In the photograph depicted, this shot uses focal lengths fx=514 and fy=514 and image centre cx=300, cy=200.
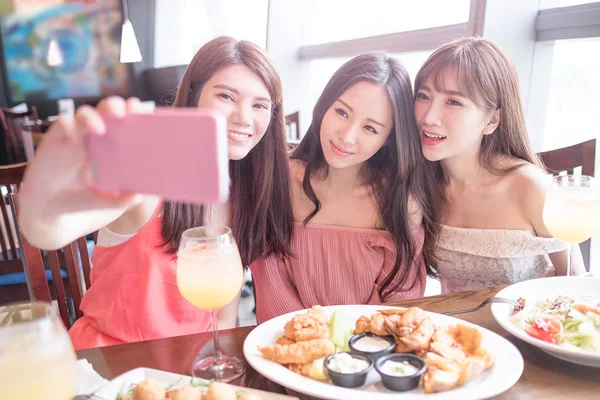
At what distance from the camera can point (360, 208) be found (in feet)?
6.31

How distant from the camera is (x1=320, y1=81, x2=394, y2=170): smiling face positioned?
1718mm

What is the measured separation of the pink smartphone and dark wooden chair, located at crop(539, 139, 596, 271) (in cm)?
191

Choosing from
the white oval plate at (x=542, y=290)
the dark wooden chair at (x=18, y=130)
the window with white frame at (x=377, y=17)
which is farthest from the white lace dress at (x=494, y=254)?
the dark wooden chair at (x=18, y=130)

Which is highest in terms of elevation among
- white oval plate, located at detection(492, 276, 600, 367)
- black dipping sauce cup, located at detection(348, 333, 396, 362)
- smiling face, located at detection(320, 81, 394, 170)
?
smiling face, located at detection(320, 81, 394, 170)

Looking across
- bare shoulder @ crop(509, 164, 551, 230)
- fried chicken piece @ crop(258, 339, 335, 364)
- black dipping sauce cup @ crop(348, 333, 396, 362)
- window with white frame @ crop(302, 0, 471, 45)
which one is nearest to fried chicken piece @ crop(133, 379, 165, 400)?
fried chicken piece @ crop(258, 339, 335, 364)

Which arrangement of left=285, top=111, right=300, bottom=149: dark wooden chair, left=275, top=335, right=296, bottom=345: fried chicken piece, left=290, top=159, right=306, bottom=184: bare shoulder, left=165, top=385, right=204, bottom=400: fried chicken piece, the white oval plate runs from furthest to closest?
left=285, top=111, right=300, bottom=149: dark wooden chair → left=290, top=159, right=306, bottom=184: bare shoulder → the white oval plate → left=275, top=335, right=296, bottom=345: fried chicken piece → left=165, top=385, right=204, bottom=400: fried chicken piece

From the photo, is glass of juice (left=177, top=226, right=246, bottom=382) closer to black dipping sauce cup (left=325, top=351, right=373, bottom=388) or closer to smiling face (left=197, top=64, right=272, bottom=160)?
black dipping sauce cup (left=325, top=351, right=373, bottom=388)

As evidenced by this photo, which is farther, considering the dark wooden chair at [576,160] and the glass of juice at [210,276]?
the dark wooden chair at [576,160]

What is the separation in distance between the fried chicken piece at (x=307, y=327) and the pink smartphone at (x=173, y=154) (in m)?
0.58

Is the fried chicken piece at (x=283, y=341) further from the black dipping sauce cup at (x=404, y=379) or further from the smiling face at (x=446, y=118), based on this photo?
the smiling face at (x=446, y=118)

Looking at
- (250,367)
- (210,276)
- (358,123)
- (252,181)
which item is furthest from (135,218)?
(358,123)

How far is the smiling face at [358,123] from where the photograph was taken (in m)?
1.72

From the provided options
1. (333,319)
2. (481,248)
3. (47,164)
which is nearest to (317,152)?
(481,248)

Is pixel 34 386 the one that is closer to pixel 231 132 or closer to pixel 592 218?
pixel 231 132
